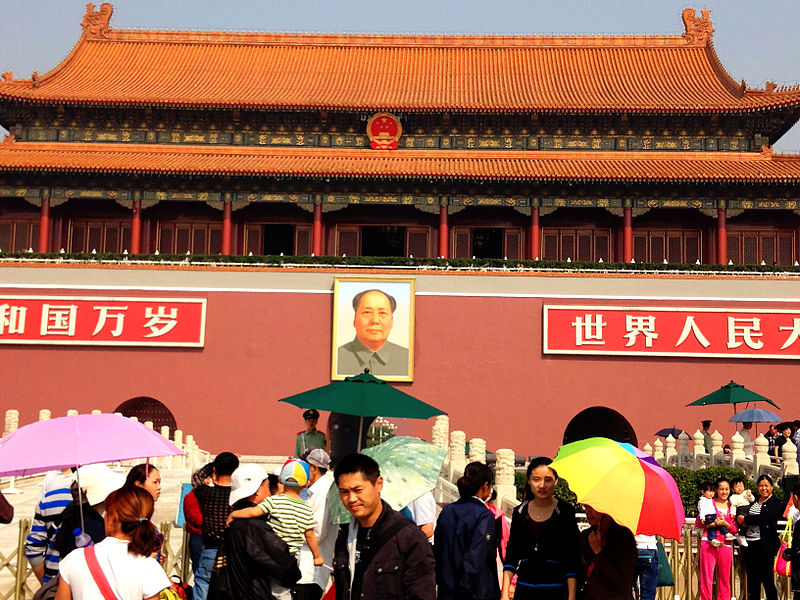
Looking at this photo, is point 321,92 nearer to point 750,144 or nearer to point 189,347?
point 189,347

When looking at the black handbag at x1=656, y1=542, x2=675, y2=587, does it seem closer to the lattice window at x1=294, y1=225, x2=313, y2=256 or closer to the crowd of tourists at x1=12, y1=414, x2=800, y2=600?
the crowd of tourists at x1=12, y1=414, x2=800, y2=600

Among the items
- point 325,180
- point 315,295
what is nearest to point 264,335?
point 315,295

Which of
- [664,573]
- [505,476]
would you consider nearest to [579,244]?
[505,476]

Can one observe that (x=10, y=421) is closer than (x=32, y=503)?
No

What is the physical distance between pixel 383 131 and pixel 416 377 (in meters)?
6.34

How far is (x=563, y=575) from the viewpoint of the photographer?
5.07 metres

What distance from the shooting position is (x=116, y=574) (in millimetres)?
4184

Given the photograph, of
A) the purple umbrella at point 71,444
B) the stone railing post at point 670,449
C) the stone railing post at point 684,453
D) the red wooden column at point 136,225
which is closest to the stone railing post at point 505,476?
the purple umbrella at point 71,444

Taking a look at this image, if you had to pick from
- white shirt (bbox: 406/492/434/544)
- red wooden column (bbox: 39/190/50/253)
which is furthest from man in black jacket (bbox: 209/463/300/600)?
red wooden column (bbox: 39/190/50/253)

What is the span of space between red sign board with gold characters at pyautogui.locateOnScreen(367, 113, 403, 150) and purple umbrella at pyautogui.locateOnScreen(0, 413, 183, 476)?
17.6 m

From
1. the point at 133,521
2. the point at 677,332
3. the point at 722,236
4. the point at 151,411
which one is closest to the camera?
the point at 133,521

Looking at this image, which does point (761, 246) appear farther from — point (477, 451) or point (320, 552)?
point (320, 552)

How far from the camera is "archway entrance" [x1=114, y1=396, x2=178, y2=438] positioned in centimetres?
2114

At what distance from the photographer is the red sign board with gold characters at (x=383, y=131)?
23250 mm
